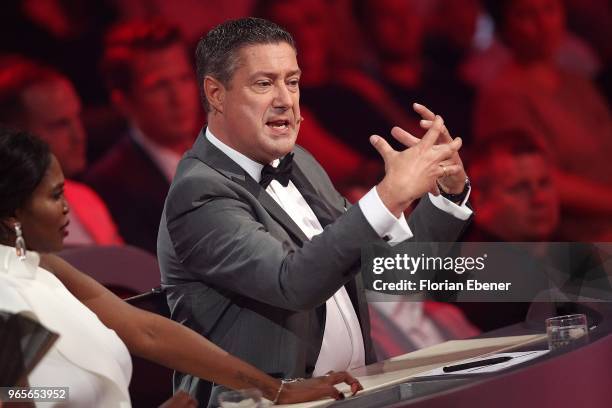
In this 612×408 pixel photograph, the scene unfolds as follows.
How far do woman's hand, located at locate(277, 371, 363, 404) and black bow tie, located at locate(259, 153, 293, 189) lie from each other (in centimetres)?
49

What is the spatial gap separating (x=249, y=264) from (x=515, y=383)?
530 mm

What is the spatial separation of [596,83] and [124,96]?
213cm

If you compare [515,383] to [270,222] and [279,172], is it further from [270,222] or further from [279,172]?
[279,172]

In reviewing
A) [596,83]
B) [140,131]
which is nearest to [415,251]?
[140,131]

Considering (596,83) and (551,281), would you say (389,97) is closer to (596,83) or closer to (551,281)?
(596,83)

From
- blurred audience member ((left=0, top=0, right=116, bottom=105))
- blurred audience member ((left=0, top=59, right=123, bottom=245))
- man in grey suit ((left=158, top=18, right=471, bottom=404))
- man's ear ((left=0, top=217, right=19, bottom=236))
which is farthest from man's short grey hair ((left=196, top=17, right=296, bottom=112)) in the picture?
blurred audience member ((left=0, top=0, right=116, bottom=105))

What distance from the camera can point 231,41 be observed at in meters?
2.11

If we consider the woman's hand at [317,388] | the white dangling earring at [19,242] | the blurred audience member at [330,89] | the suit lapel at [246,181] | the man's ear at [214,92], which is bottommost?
the woman's hand at [317,388]

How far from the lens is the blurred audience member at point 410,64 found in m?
4.60

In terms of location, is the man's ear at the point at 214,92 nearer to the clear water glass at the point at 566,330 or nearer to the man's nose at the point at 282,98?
the man's nose at the point at 282,98

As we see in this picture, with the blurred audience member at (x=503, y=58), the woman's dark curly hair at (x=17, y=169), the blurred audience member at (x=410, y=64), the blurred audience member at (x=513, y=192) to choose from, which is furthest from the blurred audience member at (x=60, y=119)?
the woman's dark curly hair at (x=17, y=169)

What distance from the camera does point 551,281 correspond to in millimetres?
2088

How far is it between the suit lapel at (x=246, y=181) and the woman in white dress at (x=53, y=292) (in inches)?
16.8

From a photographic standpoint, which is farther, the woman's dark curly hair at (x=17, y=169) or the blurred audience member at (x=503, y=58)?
the blurred audience member at (x=503, y=58)
